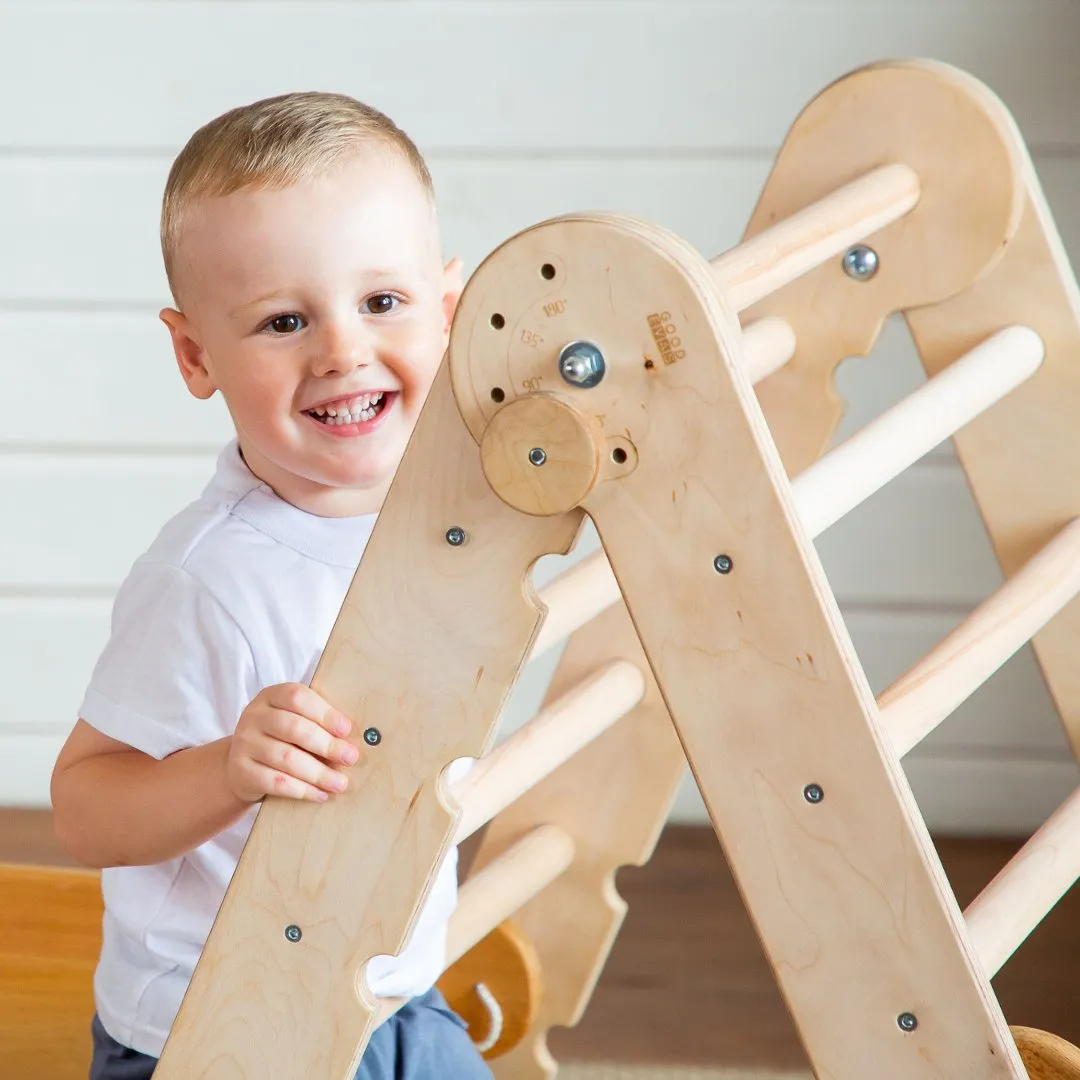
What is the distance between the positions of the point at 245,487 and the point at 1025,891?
0.51 metres

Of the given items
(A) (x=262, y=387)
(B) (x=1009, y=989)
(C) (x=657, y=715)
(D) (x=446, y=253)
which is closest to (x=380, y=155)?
(A) (x=262, y=387)

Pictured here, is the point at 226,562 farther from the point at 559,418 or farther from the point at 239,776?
the point at 559,418

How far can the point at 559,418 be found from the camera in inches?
24.0

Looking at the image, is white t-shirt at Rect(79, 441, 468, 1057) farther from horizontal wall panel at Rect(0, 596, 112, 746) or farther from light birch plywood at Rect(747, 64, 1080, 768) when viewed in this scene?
horizontal wall panel at Rect(0, 596, 112, 746)

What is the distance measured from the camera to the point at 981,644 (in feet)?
2.94

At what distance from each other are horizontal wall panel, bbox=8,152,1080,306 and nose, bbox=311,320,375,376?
759 millimetres

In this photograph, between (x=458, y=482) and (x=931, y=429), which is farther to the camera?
(x=931, y=429)

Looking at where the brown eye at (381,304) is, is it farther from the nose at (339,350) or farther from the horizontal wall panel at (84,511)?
the horizontal wall panel at (84,511)

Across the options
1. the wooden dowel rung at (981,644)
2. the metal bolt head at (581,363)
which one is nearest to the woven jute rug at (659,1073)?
the wooden dowel rung at (981,644)

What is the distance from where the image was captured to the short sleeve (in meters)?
0.80

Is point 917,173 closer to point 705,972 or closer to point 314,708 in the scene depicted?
point 314,708

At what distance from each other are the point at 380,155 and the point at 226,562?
0.24 meters

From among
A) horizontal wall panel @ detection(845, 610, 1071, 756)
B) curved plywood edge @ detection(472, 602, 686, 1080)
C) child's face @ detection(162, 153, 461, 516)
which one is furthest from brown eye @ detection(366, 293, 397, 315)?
horizontal wall panel @ detection(845, 610, 1071, 756)

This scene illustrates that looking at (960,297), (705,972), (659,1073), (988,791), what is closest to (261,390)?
(960,297)
